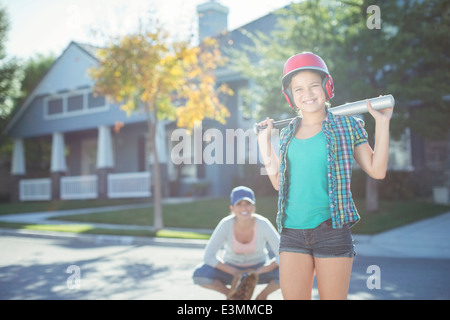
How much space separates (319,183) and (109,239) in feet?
35.1

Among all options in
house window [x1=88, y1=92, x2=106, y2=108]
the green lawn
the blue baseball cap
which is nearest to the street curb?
the green lawn

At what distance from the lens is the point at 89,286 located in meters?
6.93

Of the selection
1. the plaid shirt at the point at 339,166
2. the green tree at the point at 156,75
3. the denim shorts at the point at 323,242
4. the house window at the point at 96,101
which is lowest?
the denim shorts at the point at 323,242

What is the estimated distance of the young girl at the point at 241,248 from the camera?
5188mm

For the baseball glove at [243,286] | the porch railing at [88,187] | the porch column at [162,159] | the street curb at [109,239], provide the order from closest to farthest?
the baseball glove at [243,286] < the street curb at [109,239] < the porch column at [162,159] < the porch railing at [88,187]

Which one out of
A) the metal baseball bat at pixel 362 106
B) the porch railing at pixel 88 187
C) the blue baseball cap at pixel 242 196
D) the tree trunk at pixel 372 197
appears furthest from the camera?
the porch railing at pixel 88 187

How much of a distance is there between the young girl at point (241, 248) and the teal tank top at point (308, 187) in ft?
8.01

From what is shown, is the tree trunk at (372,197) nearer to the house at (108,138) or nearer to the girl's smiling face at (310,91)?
the house at (108,138)

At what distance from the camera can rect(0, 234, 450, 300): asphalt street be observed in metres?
6.34

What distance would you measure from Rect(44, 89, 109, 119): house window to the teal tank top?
22138mm

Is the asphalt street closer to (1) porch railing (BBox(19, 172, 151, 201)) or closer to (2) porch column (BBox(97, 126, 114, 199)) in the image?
(1) porch railing (BBox(19, 172, 151, 201))

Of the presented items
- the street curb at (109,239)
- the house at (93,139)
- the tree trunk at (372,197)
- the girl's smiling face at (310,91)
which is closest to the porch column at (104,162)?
the house at (93,139)

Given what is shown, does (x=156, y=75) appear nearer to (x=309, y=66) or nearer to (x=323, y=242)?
(x=309, y=66)

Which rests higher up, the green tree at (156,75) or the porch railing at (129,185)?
the green tree at (156,75)
